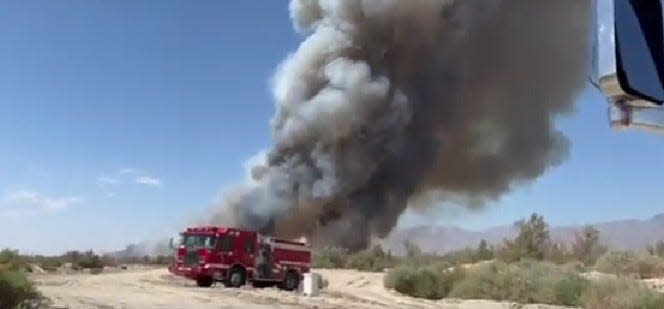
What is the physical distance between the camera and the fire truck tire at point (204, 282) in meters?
29.9

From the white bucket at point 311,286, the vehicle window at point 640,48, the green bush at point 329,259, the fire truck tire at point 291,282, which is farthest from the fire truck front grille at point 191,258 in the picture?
the vehicle window at point 640,48

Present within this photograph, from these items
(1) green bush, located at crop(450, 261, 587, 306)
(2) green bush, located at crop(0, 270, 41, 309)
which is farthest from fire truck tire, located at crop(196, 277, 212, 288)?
(2) green bush, located at crop(0, 270, 41, 309)

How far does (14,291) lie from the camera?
17453 millimetres

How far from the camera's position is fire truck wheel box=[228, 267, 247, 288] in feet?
98.5

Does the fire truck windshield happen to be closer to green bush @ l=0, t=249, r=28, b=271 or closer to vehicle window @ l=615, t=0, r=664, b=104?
green bush @ l=0, t=249, r=28, b=271

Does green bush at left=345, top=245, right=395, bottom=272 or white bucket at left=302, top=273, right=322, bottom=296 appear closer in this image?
white bucket at left=302, top=273, right=322, bottom=296

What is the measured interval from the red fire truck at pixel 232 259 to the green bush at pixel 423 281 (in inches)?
148

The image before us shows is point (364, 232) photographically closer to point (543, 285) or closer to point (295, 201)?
point (295, 201)

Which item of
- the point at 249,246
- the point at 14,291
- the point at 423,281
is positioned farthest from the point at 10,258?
the point at 423,281

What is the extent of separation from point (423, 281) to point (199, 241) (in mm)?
8220

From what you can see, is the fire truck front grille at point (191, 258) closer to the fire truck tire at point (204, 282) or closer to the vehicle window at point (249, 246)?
the fire truck tire at point (204, 282)

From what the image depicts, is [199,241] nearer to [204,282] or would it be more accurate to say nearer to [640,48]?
[204,282]

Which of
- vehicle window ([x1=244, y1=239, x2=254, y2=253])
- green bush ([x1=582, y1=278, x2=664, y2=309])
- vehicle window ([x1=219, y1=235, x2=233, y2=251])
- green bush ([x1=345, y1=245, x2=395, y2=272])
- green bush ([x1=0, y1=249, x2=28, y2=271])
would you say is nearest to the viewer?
green bush ([x1=582, y1=278, x2=664, y2=309])

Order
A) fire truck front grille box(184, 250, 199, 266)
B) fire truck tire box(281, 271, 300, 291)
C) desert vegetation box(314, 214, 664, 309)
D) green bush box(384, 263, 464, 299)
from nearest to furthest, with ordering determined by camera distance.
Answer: desert vegetation box(314, 214, 664, 309) < fire truck front grille box(184, 250, 199, 266) < green bush box(384, 263, 464, 299) < fire truck tire box(281, 271, 300, 291)
